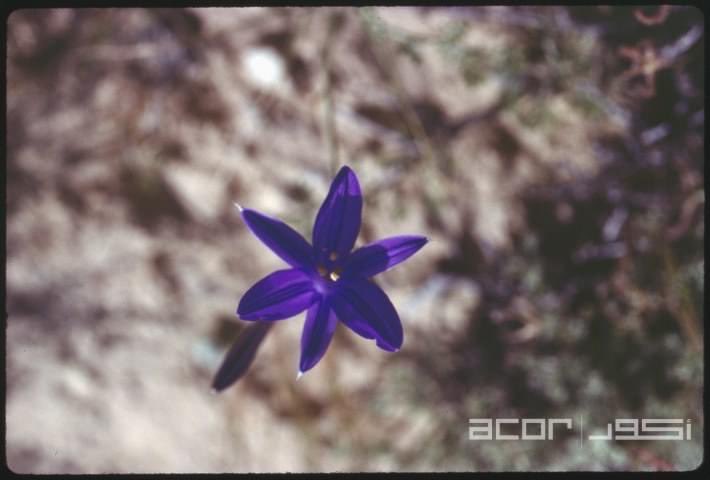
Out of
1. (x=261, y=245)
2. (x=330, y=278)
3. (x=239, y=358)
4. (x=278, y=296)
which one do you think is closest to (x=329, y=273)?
(x=330, y=278)

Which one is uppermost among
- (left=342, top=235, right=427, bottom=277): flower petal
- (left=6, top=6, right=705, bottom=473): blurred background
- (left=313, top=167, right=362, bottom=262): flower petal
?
(left=6, top=6, right=705, bottom=473): blurred background

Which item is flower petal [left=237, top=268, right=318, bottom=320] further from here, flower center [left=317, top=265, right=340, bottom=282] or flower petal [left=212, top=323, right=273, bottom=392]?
flower petal [left=212, top=323, right=273, bottom=392]

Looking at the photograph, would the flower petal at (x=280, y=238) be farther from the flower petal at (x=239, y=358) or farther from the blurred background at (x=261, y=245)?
the blurred background at (x=261, y=245)

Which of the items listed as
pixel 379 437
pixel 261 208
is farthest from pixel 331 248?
pixel 379 437

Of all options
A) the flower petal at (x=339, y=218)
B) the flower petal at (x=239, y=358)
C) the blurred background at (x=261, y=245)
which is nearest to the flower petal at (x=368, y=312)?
the flower petal at (x=339, y=218)

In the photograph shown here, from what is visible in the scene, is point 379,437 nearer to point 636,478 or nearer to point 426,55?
point 636,478

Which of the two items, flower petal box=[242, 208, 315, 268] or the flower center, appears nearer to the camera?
flower petal box=[242, 208, 315, 268]

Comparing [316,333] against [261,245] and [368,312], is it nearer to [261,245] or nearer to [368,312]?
[368,312]

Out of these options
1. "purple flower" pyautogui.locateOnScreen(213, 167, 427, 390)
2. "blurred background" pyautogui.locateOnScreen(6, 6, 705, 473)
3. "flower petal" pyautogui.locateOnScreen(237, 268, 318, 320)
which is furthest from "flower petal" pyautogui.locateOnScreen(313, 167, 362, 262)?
"blurred background" pyautogui.locateOnScreen(6, 6, 705, 473)
